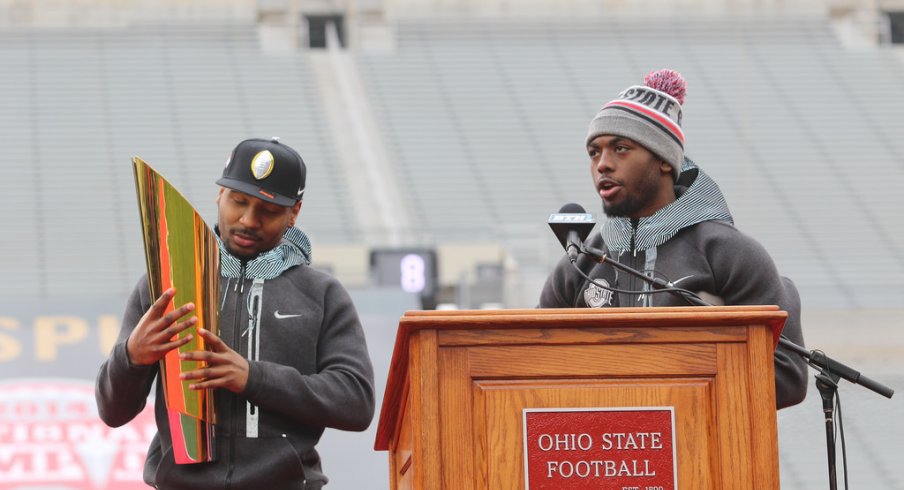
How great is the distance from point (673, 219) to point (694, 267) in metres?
0.12

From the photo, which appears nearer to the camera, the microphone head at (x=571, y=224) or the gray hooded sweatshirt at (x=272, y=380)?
the microphone head at (x=571, y=224)

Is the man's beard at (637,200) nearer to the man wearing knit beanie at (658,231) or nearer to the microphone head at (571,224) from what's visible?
the man wearing knit beanie at (658,231)

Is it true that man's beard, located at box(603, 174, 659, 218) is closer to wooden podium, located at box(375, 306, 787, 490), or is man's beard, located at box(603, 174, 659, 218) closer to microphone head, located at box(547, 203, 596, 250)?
microphone head, located at box(547, 203, 596, 250)

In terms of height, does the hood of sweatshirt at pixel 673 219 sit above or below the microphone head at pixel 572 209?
above

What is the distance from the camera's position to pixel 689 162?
315cm

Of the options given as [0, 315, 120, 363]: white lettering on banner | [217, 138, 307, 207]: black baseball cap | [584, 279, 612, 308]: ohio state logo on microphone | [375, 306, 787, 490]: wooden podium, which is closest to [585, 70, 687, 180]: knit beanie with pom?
[584, 279, 612, 308]: ohio state logo on microphone

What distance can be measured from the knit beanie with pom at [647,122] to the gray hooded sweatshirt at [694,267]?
10 cm

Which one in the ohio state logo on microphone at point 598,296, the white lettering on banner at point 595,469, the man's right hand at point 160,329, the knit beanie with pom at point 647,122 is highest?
the knit beanie with pom at point 647,122

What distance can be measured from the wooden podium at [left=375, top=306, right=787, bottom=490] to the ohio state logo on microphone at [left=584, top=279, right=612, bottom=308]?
0.63 m

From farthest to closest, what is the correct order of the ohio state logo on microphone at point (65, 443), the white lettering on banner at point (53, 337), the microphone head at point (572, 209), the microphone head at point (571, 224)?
the white lettering on banner at point (53, 337) < the ohio state logo on microphone at point (65, 443) < the microphone head at point (572, 209) < the microphone head at point (571, 224)

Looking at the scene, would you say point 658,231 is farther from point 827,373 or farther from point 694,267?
point 827,373

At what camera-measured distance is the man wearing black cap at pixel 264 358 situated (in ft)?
9.04

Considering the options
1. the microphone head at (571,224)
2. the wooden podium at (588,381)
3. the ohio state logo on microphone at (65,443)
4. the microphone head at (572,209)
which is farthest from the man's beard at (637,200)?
the ohio state logo on microphone at (65,443)

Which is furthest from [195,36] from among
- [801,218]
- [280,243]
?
[280,243]
